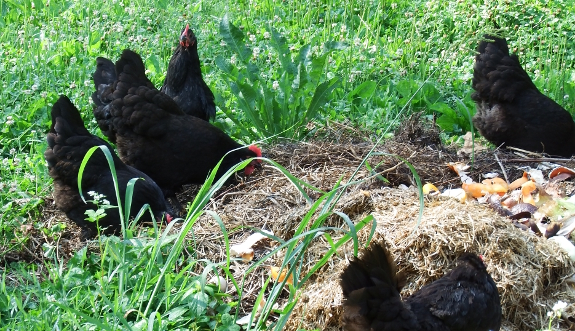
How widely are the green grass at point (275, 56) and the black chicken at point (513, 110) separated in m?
0.25

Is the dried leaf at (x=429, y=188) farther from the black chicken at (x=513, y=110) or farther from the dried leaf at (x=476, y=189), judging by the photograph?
the black chicken at (x=513, y=110)

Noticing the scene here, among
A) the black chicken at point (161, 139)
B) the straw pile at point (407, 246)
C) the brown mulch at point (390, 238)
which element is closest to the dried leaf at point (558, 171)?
the brown mulch at point (390, 238)

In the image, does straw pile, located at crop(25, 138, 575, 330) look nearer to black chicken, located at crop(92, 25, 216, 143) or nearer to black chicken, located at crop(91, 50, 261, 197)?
black chicken, located at crop(91, 50, 261, 197)

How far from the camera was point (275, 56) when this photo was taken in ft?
23.7

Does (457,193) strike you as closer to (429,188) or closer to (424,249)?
(429,188)

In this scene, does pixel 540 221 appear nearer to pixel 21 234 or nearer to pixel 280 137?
pixel 280 137

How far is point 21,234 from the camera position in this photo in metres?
4.34

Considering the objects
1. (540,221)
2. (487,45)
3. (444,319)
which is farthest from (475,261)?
(487,45)

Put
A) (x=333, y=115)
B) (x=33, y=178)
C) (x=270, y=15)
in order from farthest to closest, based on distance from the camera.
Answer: (x=270, y=15) < (x=333, y=115) < (x=33, y=178)

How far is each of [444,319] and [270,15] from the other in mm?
5767

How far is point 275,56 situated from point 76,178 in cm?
318

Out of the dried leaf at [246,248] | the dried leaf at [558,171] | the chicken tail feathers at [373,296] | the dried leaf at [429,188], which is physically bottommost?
the dried leaf at [558,171]

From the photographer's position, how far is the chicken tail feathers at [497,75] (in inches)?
249

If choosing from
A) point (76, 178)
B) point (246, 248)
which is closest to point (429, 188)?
point (246, 248)
